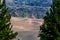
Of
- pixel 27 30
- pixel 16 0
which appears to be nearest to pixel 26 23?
pixel 27 30

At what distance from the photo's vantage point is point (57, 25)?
8.68m

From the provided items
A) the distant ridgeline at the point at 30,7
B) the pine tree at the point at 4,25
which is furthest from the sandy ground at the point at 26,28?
the pine tree at the point at 4,25

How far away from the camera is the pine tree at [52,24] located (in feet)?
28.2

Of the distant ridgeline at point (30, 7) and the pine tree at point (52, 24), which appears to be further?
the distant ridgeline at point (30, 7)

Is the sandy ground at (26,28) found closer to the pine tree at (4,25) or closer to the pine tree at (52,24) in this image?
the pine tree at (52,24)

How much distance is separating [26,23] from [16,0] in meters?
12.4

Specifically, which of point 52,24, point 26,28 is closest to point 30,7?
point 26,28

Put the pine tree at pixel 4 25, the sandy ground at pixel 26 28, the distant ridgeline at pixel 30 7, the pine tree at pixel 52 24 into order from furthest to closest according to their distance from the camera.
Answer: the distant ridgeline at pixel 30 7, the sandy ground at pixel 26 28, the pine tree at pixel 52 24, the pine tree at pixel 4 25

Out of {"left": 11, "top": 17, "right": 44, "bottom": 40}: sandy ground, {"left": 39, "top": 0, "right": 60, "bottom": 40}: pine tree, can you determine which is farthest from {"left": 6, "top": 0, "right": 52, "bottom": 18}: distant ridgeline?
{"left": 39, "top": 0, "right": 60, "bottom": 40}: pine tree

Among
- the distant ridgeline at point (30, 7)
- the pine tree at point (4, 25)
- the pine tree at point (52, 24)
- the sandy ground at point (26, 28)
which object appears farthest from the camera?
the distant ridgeline at point (30, 7)

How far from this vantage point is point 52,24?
8820mm

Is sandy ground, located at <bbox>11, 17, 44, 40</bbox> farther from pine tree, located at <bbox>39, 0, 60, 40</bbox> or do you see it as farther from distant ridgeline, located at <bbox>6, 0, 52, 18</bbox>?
pine tree, located at <bbox>39, 0, 60, 40</bbox>

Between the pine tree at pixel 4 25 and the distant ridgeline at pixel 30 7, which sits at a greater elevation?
the pine tree at pixel 4 25

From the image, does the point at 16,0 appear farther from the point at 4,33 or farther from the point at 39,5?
the point at 4,33
